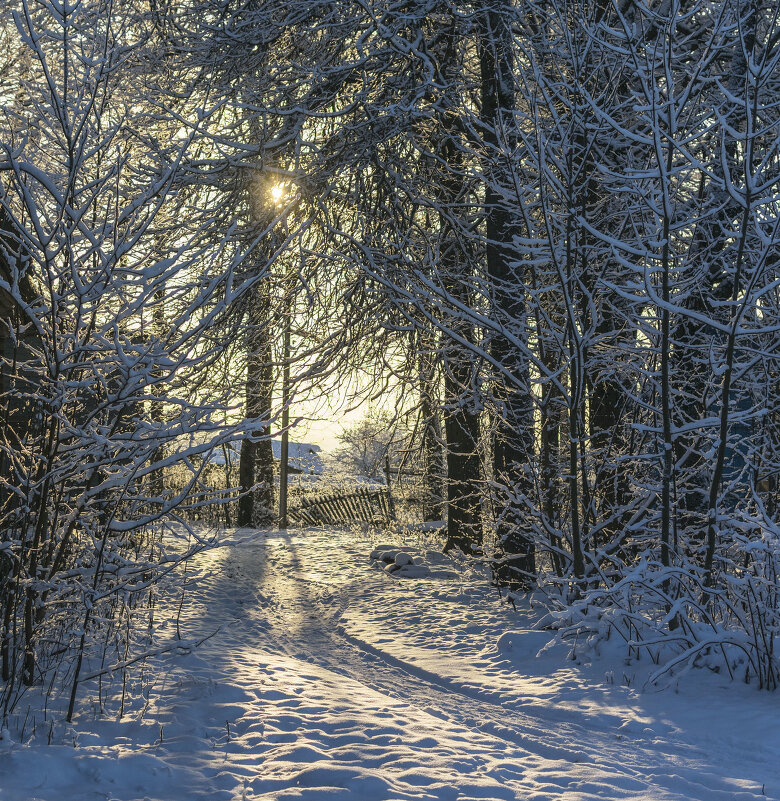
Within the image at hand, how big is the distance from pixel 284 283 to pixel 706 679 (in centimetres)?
673

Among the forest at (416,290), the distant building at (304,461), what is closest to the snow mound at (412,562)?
the forest at (416,290)

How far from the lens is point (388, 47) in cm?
830

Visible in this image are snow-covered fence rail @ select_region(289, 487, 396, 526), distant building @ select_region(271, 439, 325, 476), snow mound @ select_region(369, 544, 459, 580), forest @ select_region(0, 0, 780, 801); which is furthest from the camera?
distant building @ select_region(271, 439, 325, 476)

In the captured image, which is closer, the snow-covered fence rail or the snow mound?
the snow mound

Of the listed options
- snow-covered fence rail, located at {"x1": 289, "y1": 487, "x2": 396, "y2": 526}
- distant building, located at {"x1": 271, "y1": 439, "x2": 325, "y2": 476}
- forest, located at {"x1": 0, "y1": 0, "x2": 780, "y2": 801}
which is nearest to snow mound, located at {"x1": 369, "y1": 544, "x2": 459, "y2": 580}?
forest, located at {"x1": 0, "y1": 0, "x2": 780, "y2": 801}

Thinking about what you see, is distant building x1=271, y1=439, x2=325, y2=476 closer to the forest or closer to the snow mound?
the snow mound

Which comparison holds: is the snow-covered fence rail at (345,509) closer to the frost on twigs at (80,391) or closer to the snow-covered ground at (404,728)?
the snow-covered ground at (404,728)

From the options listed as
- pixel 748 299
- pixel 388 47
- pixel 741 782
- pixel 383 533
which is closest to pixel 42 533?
pixel 741 782

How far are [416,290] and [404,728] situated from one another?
458 centimetres

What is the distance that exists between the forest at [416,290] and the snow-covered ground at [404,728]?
31 cm

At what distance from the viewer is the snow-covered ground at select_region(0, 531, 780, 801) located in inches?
147

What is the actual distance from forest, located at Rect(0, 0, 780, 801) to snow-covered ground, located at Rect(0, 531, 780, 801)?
12.1 inches

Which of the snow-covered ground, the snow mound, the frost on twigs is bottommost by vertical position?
the snow-covered ground

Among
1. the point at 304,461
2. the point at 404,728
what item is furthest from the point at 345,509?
the point at 304,461
